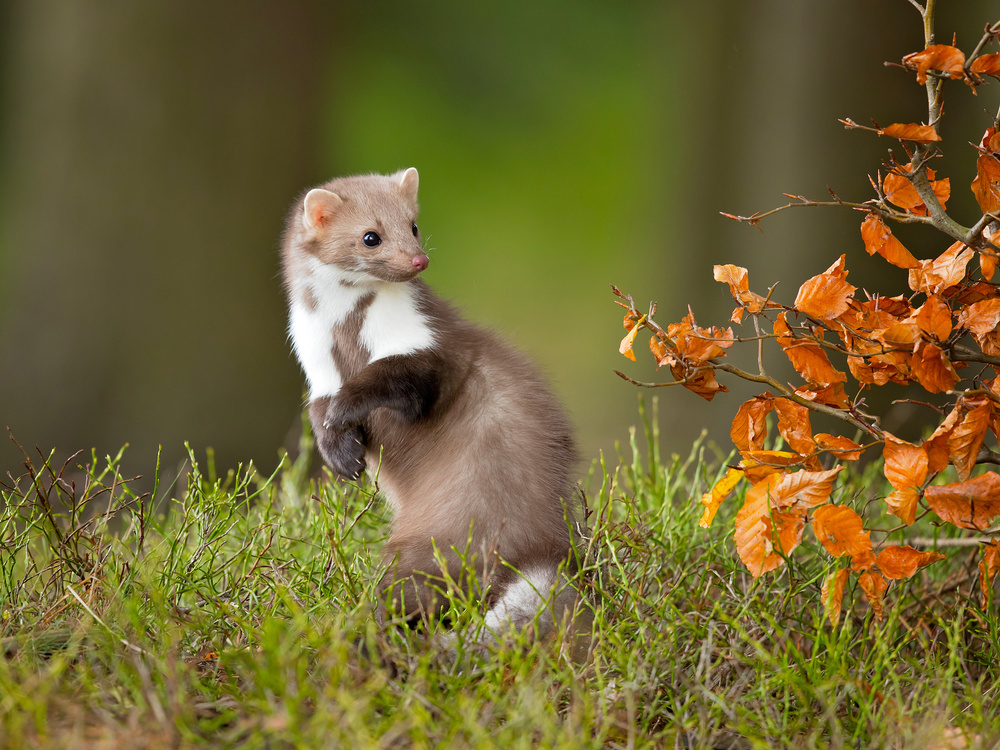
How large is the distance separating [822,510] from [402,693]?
4.41 feet

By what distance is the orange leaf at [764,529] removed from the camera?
2.88m

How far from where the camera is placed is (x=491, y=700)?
8.74 ft

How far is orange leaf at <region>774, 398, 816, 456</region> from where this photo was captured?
9.87 ft

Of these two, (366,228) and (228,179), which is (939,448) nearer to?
(366,228)

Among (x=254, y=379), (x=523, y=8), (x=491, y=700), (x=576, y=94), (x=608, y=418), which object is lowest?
(x=608, y=418)

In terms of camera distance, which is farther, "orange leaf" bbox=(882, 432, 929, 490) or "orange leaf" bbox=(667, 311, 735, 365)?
"orange leaf" bbox=(667, 311, 735, 365)

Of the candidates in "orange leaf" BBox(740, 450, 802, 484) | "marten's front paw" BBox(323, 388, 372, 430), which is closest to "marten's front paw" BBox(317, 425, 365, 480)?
"marten's front paw" BBox(323, 388, 372, 430)

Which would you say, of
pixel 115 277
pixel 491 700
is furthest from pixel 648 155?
pixel 491 700

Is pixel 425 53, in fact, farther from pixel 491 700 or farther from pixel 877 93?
pixel 491 700

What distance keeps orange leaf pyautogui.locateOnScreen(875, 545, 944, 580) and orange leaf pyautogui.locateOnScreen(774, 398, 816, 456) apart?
15.1 inches

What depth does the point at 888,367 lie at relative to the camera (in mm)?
2998

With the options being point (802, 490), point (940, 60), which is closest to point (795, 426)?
point (802, 490)

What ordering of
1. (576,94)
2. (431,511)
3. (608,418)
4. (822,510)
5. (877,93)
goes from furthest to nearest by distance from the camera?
(576,94), (608,418), (877,93), (431,511), (822,510)

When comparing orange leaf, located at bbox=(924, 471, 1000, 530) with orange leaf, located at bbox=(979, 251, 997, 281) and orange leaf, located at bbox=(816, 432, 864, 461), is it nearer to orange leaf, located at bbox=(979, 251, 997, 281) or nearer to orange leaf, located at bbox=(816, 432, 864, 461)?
orange leaf, located at bbox=(816, 432, 864, 461)
